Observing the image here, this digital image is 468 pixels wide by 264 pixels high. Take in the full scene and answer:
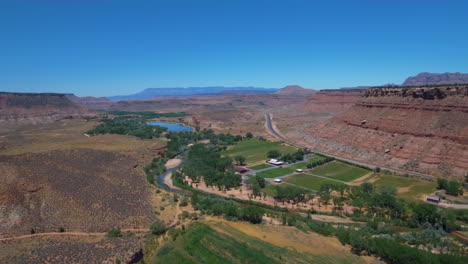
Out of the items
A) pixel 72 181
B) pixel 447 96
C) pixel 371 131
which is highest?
pixel 447 96

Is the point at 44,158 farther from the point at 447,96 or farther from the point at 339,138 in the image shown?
the point at 447,96

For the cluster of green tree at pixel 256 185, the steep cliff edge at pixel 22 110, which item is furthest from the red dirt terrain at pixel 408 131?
the steep cliff edge at pixel 22 110

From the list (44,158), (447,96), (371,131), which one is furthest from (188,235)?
(447,96)

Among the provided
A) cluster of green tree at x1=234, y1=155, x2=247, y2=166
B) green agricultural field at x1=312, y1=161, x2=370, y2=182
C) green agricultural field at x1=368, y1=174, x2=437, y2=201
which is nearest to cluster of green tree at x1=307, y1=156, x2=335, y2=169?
green agricultural field at x1=312, y1=161, x2=370, y2=182

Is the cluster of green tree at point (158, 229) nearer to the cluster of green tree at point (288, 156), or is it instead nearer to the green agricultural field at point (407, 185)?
the green agricultural field at point (407, 185)

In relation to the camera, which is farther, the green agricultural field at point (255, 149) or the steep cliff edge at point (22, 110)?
the steep cliff edge at point (22, 110)

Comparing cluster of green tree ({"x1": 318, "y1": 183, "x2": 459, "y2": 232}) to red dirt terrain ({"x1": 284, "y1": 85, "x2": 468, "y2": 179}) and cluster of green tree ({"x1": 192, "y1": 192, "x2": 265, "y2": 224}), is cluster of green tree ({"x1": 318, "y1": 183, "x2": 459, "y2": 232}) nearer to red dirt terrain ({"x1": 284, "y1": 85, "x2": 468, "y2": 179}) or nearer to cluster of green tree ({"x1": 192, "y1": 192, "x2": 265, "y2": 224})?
cluster of green tree ({"x1": 192, "y1": 192, "x2": 265, "y2": 224})
